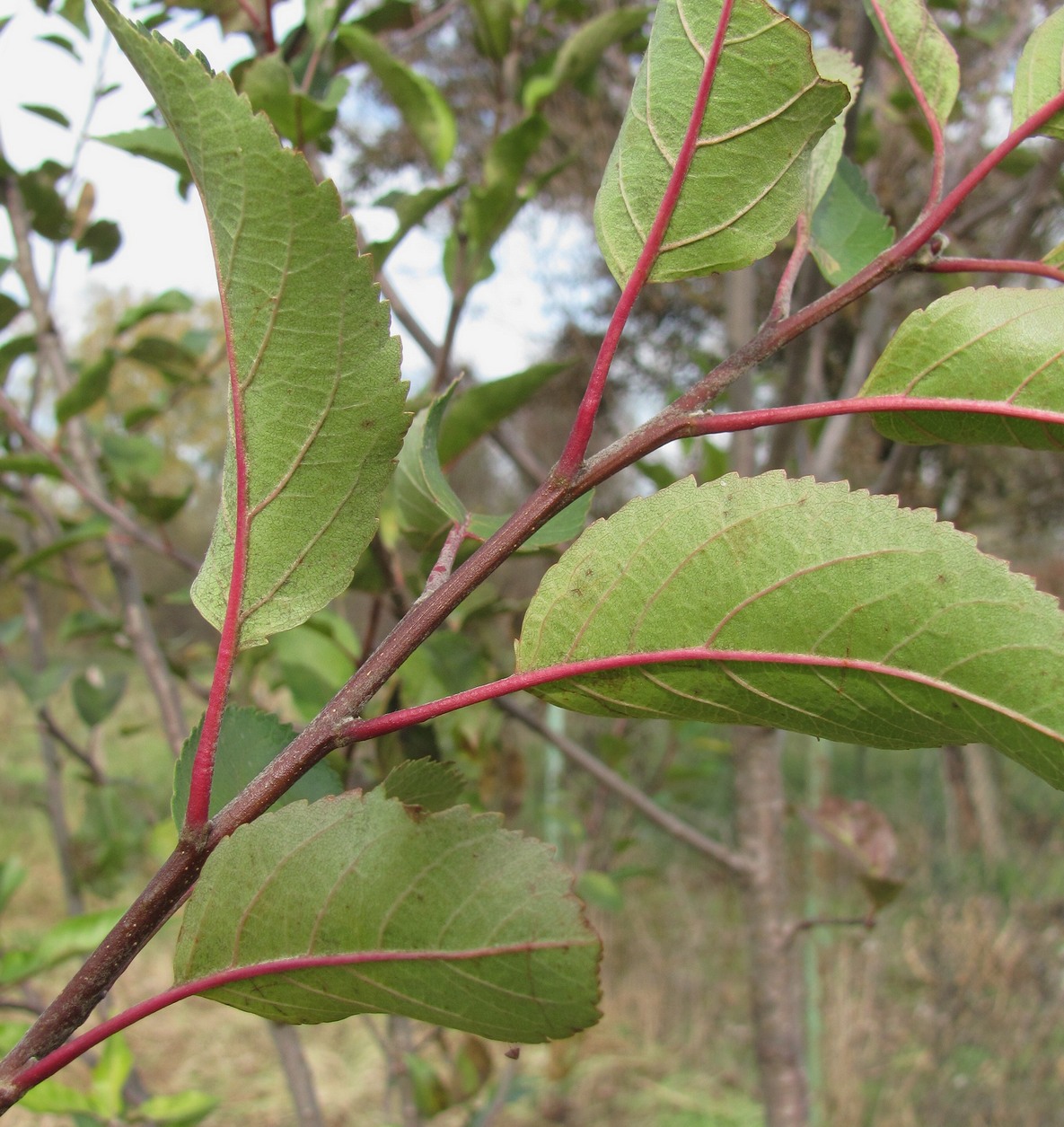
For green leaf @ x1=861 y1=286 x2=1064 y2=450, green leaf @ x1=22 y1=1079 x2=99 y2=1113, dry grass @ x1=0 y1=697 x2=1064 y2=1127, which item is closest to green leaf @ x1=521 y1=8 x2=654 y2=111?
green leaf @ x1=861 y1=286 x2=1064 y2=450

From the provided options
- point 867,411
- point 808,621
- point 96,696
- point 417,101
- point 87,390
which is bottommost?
point 808,621

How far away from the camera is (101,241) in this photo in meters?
1.43

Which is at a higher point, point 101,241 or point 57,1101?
point 101,241

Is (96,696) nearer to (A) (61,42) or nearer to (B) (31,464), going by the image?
(B) (31,464)

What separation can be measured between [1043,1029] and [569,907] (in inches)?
157

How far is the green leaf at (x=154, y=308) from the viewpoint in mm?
1405

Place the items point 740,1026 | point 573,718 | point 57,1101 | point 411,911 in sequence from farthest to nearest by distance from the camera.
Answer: point 573,718
point 740,1026
point 57,1101
point 411,911

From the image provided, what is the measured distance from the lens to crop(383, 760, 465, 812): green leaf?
445mm

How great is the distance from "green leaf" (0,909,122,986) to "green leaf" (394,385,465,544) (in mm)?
585

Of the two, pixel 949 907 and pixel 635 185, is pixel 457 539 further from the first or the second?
pixel 949 907

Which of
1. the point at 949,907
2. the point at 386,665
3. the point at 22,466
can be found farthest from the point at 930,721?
the point at 949,907

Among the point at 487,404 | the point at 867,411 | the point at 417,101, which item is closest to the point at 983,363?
the point at 867,411

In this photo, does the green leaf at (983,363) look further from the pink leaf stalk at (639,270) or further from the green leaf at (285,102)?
the green leaf at (285,102)

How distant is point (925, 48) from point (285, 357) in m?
0.37
